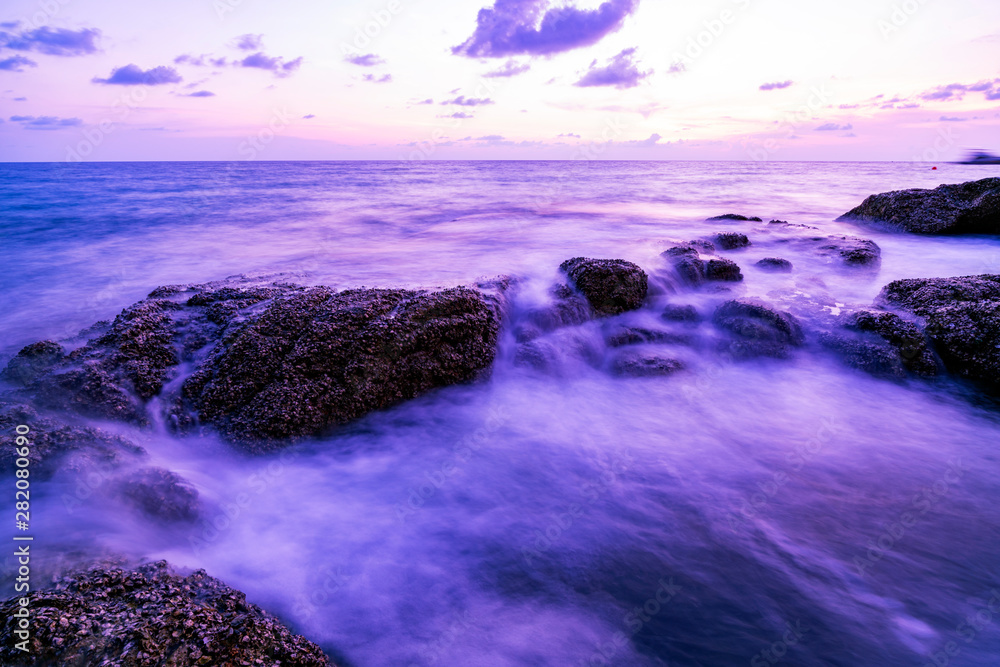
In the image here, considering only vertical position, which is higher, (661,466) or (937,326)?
(937,326)

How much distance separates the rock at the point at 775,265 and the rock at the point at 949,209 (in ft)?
19.4

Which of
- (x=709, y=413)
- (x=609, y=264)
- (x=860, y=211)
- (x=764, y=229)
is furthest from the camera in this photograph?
(x=860, y=211)

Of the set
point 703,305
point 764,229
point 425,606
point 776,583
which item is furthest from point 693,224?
point 425,606

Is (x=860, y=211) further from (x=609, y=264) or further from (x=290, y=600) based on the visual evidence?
(x=290, y=600)

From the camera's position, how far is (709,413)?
5.27 m

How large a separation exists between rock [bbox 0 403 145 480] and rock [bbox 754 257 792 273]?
10.1 m

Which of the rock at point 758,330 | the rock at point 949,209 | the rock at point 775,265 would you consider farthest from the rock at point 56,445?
the rock at point 949,209

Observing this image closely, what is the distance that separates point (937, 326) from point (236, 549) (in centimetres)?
796

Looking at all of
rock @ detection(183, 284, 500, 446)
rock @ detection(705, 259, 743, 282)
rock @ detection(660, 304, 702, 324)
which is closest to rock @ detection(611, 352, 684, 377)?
rock @ detection(660, 304, 702, 324)

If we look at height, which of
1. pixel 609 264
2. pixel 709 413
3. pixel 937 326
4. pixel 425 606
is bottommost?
pixel 425 606

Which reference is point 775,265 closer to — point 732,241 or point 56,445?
point 732,241

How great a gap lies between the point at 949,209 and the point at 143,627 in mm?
16724

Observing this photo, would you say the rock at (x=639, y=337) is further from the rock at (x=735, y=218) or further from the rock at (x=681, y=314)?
the rock at (x=735, y=218)

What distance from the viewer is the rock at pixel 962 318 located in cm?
541
